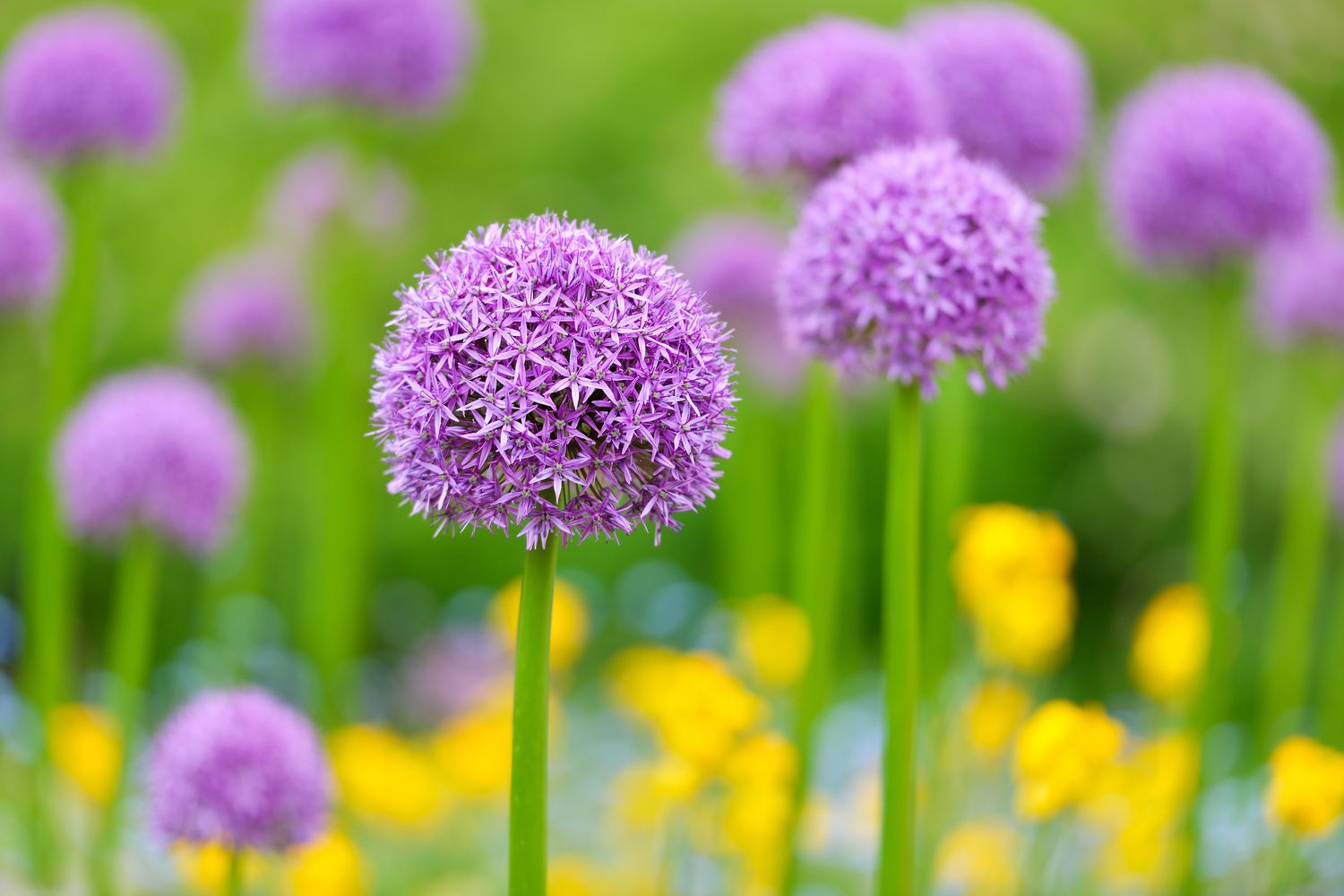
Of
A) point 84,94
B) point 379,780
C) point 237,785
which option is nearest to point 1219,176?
point 237,785

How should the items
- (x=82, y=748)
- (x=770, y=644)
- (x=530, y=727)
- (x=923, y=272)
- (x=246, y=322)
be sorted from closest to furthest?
(x=530, y=727)
(x=923, y=272)
(x=82, y=748)
(x=770, y=644)
(x=246, y=322)

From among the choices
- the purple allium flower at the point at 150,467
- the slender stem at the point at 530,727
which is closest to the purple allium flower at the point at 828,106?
the slender stem at the point at 530,727

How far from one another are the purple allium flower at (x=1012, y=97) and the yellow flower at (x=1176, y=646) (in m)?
1.09

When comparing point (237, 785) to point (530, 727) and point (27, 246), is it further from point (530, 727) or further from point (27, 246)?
point (27, 246)

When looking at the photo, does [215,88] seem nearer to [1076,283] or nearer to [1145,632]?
[1076,283]

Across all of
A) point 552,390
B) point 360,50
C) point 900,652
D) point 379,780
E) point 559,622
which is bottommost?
point 379,780

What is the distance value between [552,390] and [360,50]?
2.43 metres

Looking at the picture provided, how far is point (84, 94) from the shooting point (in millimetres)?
3455

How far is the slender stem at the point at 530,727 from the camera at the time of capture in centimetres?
179

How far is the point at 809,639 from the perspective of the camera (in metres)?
2.79

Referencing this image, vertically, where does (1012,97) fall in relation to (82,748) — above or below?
above

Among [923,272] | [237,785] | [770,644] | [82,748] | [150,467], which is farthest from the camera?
[770,644]

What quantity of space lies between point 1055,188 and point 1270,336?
1.39m

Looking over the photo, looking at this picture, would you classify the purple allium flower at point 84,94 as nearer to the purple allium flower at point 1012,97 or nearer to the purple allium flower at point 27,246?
the purple allium flower at point 27,246
